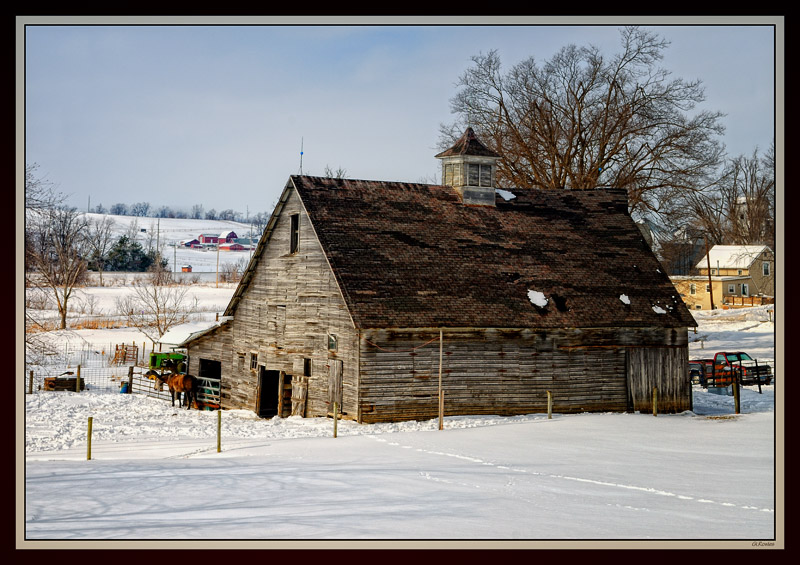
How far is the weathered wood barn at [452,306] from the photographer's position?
2578 cm

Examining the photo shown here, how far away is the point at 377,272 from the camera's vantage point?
88.0 feet

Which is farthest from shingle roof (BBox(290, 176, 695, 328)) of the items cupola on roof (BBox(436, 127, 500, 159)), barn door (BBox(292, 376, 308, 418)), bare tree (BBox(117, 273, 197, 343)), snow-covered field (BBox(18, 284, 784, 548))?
bare tree (BBox(117, 273, 197, 343))

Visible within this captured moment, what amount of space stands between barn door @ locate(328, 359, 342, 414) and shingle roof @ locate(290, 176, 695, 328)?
2.12 metres

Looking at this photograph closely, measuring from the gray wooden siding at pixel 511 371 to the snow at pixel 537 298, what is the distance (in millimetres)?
1017

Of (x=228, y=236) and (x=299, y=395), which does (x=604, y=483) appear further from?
(x=228, y=236)

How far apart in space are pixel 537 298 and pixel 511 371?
2600 millimetres

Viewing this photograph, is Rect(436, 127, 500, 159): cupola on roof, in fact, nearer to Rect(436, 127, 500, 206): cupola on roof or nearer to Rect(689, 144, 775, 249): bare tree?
Rect(436, 127, 500, 206): cupola on roof

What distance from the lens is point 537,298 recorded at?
91.3ft

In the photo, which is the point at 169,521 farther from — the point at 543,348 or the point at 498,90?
the point at 498,90

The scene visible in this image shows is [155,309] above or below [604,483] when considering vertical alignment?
above

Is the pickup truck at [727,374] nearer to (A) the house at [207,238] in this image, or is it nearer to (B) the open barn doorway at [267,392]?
(B) the open barn doorway at [267,392]

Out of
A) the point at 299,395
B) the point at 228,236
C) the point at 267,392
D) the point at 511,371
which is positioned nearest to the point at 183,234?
the point at 228,236

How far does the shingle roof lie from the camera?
2641cm
